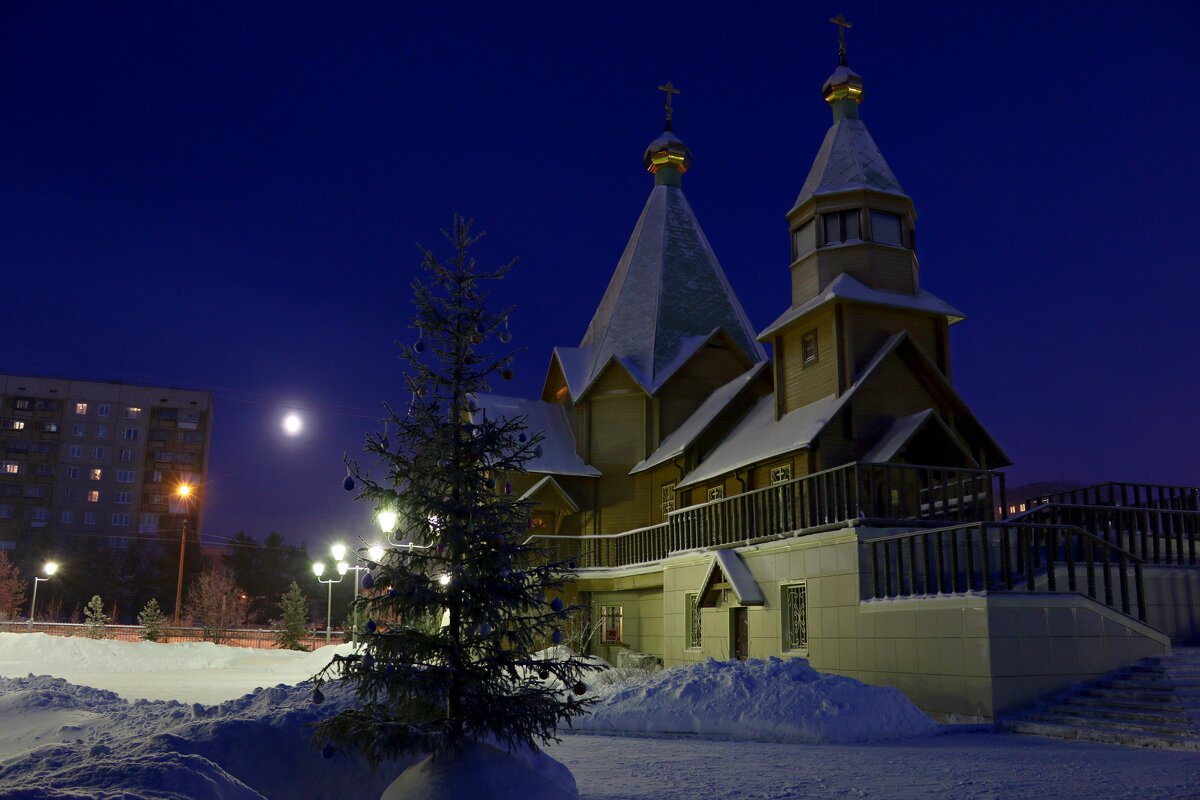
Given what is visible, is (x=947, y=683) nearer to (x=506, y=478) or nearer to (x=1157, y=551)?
(x=1157, y=551)

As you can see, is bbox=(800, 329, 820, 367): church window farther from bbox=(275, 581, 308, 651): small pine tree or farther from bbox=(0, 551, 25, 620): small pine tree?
bbox=(0, 551, 25, 620): small pine tree

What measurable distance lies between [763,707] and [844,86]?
1780 cm

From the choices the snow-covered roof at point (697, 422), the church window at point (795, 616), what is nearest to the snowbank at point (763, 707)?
the church window at point (795, 616)

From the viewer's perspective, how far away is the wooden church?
14.2 metres

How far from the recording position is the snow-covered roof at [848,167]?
75.8 feet

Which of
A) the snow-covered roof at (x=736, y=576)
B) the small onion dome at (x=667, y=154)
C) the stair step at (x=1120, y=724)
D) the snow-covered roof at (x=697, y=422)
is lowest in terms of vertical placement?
the stair step at (x=1120, y=724)

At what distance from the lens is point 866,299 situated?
2164 cm

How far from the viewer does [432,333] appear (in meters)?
8.77

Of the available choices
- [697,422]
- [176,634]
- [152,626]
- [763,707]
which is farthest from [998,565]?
[176,634]

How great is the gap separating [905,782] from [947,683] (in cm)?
546

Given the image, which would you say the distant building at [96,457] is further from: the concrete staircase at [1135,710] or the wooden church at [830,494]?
the concrete staircase at [1135,710]

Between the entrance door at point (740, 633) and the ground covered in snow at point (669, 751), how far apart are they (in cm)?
396

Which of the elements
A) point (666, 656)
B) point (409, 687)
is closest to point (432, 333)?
point (409, 687)

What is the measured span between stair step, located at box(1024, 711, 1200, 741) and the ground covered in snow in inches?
26.9
